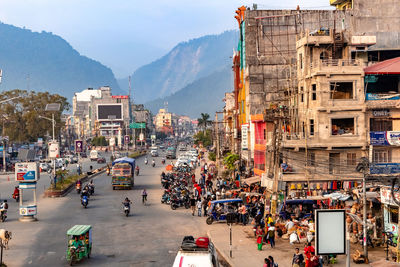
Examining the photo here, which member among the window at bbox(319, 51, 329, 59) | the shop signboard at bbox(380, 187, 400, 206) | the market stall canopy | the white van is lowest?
the white van

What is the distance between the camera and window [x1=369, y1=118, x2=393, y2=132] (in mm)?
39031

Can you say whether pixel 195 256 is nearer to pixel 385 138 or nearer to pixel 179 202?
pixel 179 202

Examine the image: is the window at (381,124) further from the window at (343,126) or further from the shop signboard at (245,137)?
the shop signboard at (245,137)

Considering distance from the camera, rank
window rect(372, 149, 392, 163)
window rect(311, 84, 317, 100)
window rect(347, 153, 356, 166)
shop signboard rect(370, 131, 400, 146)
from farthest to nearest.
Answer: window rect(311, 84, 317, 100) < window rect(347, 153, 356, 166) < window rect(372, 149, 392, 163) < shop signboard rect(370, 131, 400, 146)

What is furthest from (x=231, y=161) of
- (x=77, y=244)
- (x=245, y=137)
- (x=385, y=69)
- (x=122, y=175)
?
(x=77, y=244)

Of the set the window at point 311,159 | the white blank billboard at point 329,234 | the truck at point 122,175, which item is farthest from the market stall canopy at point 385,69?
the white blank billboard at point 329,234

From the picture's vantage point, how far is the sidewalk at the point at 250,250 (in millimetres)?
22672

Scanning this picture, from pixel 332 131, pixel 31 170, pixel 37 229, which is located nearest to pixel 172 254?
pixel 37 229

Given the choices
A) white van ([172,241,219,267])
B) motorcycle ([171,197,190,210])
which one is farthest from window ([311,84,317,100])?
white van ([172,241,219,267])

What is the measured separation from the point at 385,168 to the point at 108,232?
18.7 meters

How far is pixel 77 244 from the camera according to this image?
73.2 ft

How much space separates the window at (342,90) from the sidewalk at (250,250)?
45.6 feet

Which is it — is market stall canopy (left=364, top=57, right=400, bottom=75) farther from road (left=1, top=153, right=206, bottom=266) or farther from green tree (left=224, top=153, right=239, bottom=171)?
green tree (left=224, top=153, right=239, bottom=171)

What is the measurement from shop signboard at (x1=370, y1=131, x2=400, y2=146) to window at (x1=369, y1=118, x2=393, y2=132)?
1382 millimetres
